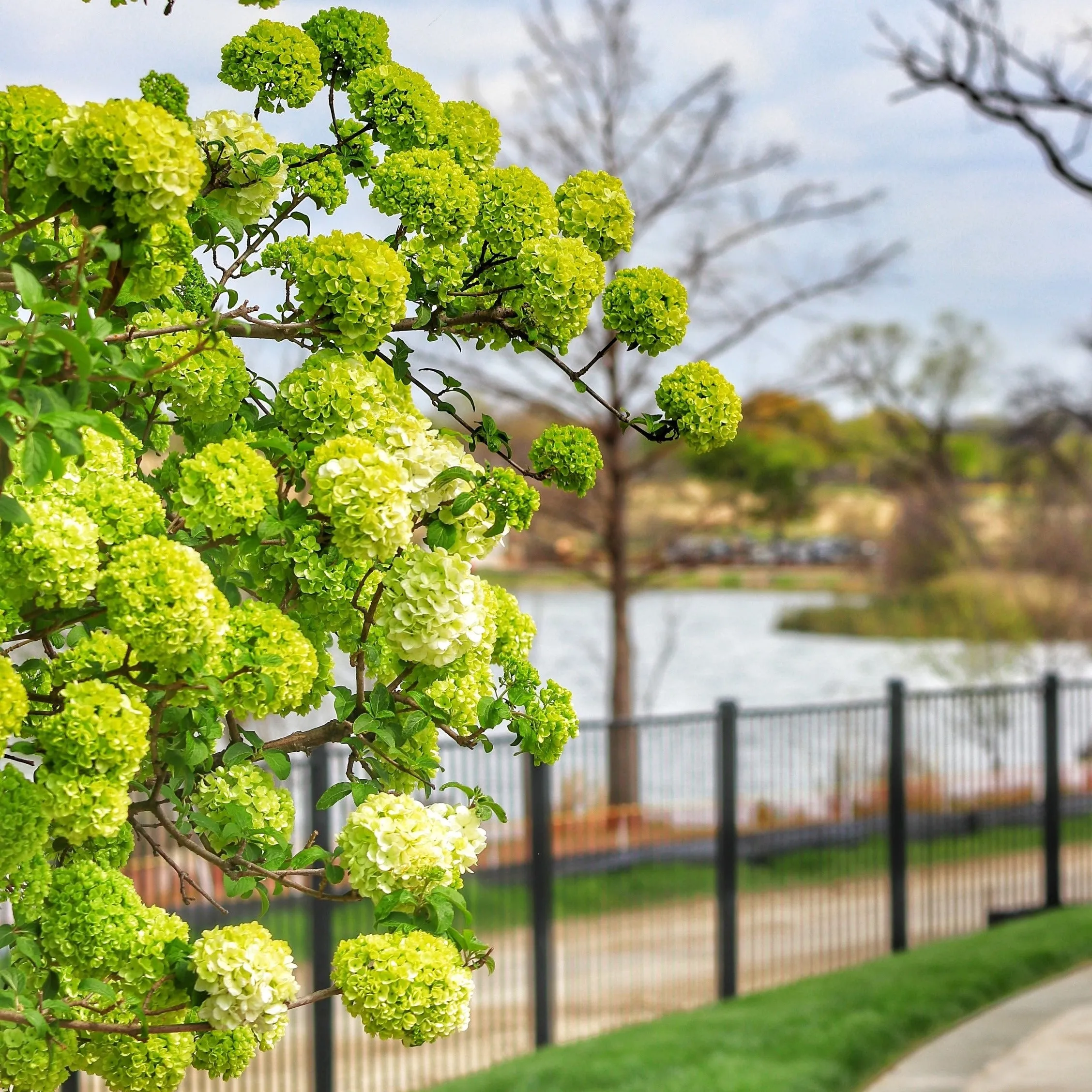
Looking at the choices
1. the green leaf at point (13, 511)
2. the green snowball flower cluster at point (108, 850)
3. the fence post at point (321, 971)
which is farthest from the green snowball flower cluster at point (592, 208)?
the fence post at point (321, 971)

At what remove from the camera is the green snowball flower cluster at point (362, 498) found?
2.07 metres

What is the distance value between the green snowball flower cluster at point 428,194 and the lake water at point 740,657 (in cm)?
1053

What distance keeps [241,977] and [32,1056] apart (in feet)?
1.42

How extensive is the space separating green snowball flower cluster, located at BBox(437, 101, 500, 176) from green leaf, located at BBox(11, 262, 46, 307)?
3.46ft

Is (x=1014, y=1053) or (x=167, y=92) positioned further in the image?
(x=1014, y=1053)

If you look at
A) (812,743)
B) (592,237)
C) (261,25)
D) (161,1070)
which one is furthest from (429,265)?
(812,743)

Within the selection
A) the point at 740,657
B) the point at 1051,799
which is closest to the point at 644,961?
the point at 1051,799

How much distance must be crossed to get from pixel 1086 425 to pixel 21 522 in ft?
67.1

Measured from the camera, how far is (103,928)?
2.19 m

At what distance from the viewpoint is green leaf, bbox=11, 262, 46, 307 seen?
1813 mm

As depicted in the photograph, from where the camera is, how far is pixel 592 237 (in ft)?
8.81

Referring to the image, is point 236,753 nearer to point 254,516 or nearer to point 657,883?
point 254,516

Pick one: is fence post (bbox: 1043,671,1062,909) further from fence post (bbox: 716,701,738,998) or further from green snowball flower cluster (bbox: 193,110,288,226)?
green snowball flower cluster (bbox: 193,110,288,226)

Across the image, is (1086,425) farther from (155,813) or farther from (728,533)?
(155,813)
